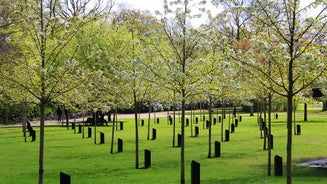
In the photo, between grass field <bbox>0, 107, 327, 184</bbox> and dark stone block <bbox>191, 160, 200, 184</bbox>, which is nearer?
dark stone block <bbox>191, 160, 200, 184</bbox>

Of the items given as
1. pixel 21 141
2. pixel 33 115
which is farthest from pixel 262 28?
pixel 33 115

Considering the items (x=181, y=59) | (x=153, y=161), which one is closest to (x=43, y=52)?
(x=181, y=59)

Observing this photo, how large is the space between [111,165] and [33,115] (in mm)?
34300

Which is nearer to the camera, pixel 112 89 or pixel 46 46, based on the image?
pixel 46 46

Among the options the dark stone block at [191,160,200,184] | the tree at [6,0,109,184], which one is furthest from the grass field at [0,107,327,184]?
the tree at [6,0,109,184]

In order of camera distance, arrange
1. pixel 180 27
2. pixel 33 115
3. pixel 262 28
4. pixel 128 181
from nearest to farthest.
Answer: pixel 262 28
pixel 180 27
pixel 128 181
pixel 33 115

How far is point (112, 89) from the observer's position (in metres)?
18.2

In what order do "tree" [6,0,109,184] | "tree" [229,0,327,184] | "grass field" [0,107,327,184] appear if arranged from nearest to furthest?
"tree" [229,0,327,184], "tree" [6,0,109,184], "grass field" [0,107,327,184]

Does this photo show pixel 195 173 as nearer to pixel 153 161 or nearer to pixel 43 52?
pixel 43 52

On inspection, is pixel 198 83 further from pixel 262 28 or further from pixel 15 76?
pixel 15 76

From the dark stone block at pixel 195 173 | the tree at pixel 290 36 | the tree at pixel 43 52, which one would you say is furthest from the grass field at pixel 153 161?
the tree at pixel 290 36

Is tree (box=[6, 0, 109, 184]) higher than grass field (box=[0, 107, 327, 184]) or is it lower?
higher

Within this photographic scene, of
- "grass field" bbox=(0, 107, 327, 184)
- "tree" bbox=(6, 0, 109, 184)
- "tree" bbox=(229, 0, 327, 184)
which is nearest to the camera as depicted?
"tree" bbox=(229, 0, 327, 184)

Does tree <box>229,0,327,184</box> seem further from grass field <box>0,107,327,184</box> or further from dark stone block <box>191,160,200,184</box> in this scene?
grass field <box>0,107,327,184</box>
